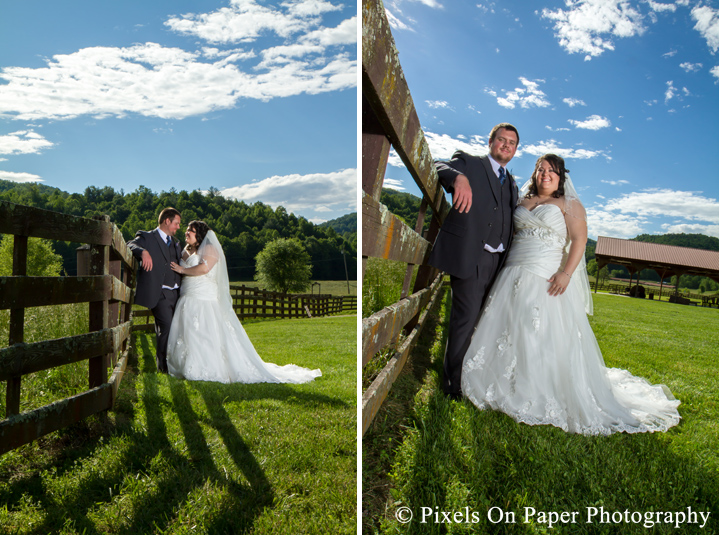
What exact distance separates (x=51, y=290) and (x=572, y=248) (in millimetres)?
2898

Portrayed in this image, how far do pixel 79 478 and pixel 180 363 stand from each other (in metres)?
2.69

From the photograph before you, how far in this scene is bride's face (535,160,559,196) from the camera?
2.91 m

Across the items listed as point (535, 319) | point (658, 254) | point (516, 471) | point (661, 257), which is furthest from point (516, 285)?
point (658, 254)

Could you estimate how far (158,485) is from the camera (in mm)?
1370

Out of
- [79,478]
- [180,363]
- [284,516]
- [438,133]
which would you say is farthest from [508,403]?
[180,363]

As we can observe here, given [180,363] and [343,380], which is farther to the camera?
[180,363]

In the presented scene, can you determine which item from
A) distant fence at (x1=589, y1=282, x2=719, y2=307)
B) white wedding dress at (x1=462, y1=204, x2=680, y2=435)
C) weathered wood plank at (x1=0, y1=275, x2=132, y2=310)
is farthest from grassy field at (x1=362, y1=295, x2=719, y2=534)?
distant fence at (x1=589, y1=282, x2=719, y2=307)

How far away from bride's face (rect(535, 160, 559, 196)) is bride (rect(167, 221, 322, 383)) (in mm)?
2422

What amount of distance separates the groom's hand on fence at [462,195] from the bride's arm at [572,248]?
3.08 ft

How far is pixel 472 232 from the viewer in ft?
7.89

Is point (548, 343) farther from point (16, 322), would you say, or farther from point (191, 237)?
point (191, 237)

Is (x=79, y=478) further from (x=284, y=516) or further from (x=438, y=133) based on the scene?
(x=438, y=133)

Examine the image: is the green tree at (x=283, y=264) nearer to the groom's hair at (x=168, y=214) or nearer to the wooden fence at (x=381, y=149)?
the groom's hair at (x=168, y=214)

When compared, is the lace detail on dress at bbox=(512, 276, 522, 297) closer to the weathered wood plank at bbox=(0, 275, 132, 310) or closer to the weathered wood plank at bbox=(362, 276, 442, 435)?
the weathered wood plank at bbox=(362, 276, 442, 435)
